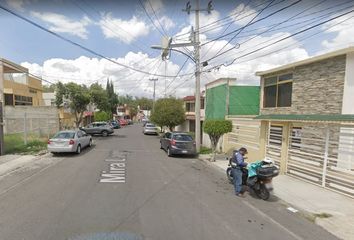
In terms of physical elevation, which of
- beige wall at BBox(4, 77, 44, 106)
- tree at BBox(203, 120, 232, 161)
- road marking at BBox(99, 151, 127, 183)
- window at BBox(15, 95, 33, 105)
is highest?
beige wall at BBox(4, 77, 44, 106)

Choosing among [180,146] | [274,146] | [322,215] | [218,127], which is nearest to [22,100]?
[180,146]

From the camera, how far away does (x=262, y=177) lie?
7.22 meters

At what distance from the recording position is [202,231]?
493 centimetres

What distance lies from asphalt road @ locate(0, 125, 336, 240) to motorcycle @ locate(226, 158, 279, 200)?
11.5 inches

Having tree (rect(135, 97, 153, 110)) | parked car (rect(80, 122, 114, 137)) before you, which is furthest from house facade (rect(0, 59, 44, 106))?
tree (rect(135, 97, 153, 110))

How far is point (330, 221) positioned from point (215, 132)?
8019mm

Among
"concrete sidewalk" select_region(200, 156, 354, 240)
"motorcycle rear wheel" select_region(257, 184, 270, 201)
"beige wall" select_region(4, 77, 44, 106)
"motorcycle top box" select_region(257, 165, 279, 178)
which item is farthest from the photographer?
"beige wall" select_region(4, 77, 44, 106)

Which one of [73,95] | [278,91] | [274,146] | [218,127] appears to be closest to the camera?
[274,146]

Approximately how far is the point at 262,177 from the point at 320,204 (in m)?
1.61

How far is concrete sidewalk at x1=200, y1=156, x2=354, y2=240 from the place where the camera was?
551 centimetres

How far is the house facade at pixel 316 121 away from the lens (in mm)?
8195

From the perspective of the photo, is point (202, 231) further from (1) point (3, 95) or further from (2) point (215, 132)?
(1) point (3, 95)

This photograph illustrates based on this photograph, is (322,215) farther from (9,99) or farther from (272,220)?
(9,99)

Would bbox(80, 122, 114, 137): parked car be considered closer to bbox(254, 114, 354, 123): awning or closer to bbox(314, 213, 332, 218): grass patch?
bbox(254, 114, 354, 123): awning
